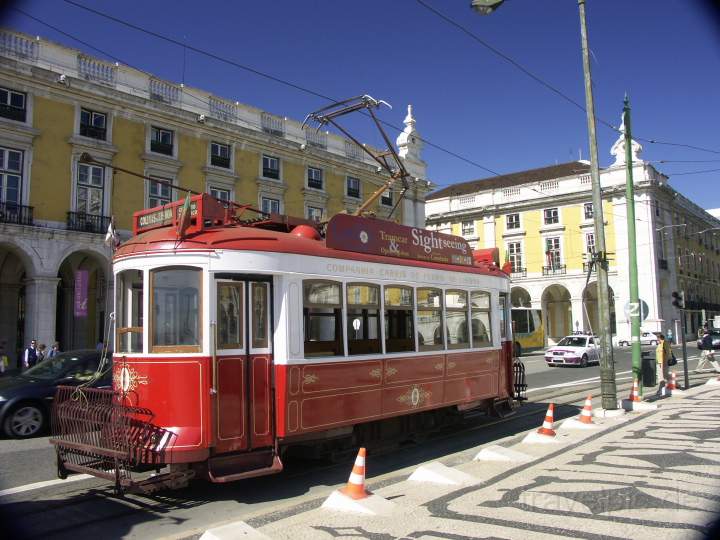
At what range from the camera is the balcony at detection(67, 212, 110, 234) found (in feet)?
83.0

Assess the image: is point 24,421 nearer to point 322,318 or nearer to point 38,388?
point 38,388

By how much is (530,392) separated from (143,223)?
42.1 feet

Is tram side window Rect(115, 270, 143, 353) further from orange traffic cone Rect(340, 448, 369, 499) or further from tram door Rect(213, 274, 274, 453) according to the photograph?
orange traffic cone Rect(340, 448, 369, 499)

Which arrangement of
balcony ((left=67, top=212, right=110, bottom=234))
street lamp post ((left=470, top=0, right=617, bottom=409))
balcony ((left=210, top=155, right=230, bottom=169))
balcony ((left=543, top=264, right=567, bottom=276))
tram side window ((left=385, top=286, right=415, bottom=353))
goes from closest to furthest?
tram side window ((left=385, top=286, right=415, bottom=353)) → street lamp post ((left=470, top=0, right=617, bottom=409)) → balcony ((left=67, top=212, right=110, bottom=234)) → balcony ((left=210, top=155, right=230, bottom=169)) → balcony ((left=543, top=264, right=567, bottom=276))

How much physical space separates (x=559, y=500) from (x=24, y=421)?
9.18 metres

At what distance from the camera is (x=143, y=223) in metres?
8.12

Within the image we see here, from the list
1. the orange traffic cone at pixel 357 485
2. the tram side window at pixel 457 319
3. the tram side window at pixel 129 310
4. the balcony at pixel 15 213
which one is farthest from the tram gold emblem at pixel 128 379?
the balcony at pixel 15 213

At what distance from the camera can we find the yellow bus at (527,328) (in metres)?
41.9

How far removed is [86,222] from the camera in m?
25.8

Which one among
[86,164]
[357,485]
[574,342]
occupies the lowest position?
[357,485]

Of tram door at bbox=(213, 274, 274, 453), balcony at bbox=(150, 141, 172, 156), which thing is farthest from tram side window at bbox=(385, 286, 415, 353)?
balcony at bbox=(150, 141, 172, 156)

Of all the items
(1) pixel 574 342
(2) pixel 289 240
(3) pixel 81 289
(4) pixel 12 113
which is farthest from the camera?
(1) pixel 574 342

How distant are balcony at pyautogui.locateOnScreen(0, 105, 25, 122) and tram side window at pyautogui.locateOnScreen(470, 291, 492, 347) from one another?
20743mm

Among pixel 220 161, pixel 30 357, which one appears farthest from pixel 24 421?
pixel 220 161
